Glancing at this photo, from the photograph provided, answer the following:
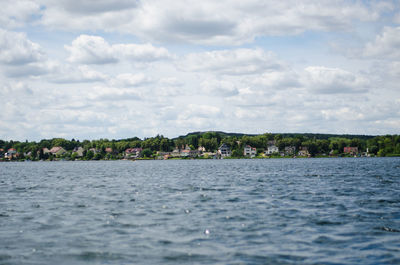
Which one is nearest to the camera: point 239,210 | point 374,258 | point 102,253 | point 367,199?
point 374,258

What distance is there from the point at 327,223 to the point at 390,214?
571 centimetres

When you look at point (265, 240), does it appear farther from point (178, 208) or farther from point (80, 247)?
point (178, 208)

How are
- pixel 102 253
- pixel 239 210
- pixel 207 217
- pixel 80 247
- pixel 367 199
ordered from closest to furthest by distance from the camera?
1. pixel 102 253
2. pixel 80 247
3. pixel 207 217
4. pixel 239 210
5. pixel 367 199

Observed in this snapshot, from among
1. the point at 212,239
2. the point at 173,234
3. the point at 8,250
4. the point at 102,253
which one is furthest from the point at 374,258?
the point at 8,250

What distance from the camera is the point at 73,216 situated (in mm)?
25547

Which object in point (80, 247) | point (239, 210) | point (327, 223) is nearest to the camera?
point (80, 247)

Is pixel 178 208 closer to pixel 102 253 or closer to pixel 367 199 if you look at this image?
pixel 102 253

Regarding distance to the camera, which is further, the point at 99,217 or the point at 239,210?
the point at 239,210

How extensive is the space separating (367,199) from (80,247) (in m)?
24.0

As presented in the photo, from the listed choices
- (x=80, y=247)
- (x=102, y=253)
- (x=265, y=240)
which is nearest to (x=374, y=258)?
(x=265, y=240)

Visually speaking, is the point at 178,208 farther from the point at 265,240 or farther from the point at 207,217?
the point at 265,240

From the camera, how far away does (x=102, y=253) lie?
53.8 feet

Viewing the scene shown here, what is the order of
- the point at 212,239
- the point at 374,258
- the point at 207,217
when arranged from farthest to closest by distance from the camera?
the point at 207,217
the point at 212,239
the point at 374,258

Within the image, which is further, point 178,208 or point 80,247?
point 178,208
